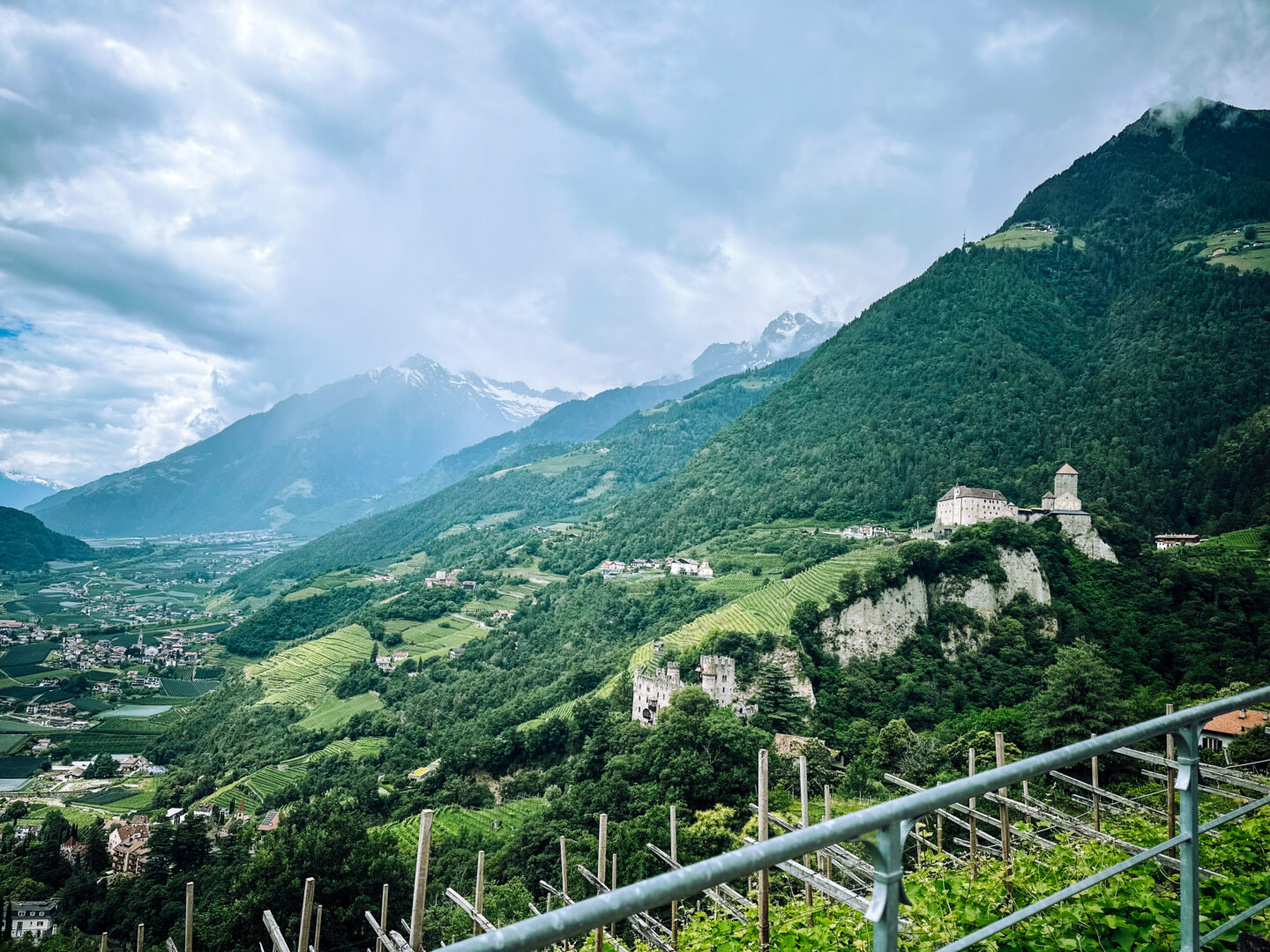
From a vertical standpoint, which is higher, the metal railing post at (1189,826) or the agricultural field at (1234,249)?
the agricultural field at (1234,249)

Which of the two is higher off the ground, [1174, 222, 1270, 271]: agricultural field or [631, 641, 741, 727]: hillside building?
[1174, 222, 1270, 271]: agricultural field

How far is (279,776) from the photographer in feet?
145

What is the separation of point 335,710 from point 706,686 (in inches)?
1404

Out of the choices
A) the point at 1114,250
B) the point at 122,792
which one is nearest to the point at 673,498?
the point at 122,792

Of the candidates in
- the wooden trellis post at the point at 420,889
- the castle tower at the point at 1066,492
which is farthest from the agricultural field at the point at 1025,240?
the wooden trellis post at the point at 420,889

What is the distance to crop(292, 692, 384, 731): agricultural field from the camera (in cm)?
5147

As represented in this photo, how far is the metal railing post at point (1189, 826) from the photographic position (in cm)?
216

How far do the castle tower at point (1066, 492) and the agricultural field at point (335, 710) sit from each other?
53.0 m

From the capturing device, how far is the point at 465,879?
77.8ft

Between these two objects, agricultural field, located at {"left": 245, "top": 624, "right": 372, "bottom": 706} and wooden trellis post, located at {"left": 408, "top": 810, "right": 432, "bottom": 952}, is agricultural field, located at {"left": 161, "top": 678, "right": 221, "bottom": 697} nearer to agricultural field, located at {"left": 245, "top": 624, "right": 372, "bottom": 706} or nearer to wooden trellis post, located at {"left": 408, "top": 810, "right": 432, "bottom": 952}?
agricultural field, located at {"left": 245, "top": 624, "right": 372, "bottom": 706}

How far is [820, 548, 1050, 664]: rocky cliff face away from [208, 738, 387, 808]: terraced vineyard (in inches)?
1274

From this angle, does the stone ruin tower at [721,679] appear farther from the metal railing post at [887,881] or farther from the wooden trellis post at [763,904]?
the metal railing post at [887,881]

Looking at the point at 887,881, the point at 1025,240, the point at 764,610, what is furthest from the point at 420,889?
the point at 1025,240

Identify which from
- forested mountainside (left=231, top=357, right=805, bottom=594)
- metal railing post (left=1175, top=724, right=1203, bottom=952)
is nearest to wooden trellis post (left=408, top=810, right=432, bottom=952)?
metal railing post (left=1175, top=724, right=1203, bottom=952)
